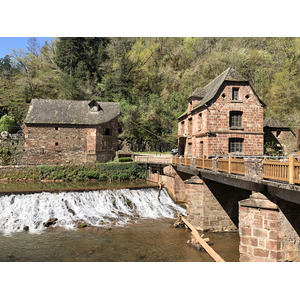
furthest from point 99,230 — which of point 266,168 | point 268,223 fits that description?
point 266,168

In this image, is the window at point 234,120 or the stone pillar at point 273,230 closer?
the stone pillar at point 273,230

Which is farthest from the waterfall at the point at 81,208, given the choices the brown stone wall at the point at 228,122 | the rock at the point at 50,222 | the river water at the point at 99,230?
the brown stone wall at the point at 228,122

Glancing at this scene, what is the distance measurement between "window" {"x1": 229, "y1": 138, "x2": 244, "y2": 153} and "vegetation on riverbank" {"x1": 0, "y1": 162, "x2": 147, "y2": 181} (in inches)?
481

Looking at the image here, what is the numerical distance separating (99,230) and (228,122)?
13.0 m

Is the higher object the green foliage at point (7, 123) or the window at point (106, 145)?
the green foliage at point (7, 123)

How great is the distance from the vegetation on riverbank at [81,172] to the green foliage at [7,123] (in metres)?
12.5

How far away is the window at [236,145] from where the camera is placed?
1944 centimetres

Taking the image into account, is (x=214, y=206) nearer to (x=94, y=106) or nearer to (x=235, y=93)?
(x=235, y=93)

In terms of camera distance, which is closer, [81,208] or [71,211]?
[71,211]

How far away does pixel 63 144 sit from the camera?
99.7ft

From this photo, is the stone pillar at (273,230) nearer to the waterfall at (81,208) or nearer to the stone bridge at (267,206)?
the stone bridge at (267,206)

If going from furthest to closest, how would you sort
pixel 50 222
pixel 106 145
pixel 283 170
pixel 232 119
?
pixel 106 145 → pixel 232 119 → pixel 50 222 → pixel 283 170

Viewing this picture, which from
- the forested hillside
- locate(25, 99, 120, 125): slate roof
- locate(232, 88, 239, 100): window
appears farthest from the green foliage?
locate(232, 88, 239, 100): window

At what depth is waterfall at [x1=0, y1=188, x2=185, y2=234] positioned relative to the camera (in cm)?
1473
